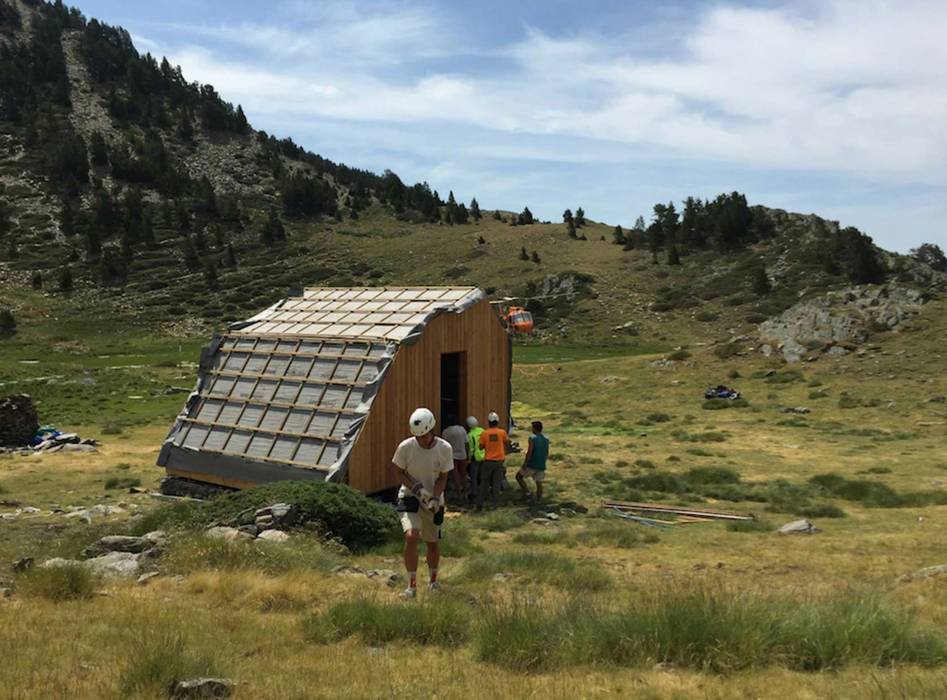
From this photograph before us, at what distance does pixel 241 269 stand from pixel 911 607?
9123 centimetres

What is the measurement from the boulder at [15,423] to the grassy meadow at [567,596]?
226 centimetres

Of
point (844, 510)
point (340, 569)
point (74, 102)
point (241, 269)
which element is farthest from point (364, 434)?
point (74, 102)

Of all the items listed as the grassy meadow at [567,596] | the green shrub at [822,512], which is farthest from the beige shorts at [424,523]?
the green shrub at [822,512]

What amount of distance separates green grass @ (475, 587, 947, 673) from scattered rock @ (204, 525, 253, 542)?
17.3ft

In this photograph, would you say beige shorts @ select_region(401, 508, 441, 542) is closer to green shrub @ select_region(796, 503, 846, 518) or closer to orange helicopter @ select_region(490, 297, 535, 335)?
green shrub @ select_region(796, 503, 846, 518)

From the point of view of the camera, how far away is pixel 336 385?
16984 mm

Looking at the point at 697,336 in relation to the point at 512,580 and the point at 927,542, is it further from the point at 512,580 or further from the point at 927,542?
the point at 512,580

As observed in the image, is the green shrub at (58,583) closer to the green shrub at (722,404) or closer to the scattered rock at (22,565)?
the scattered rock at (22,565)

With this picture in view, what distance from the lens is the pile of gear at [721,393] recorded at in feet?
114

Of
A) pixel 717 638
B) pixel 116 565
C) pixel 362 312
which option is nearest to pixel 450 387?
pixel 362 312

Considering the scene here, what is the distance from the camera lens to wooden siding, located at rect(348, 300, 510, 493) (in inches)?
639

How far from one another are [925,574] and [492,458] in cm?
841

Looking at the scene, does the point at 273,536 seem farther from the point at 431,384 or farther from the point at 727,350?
the point at 727,350

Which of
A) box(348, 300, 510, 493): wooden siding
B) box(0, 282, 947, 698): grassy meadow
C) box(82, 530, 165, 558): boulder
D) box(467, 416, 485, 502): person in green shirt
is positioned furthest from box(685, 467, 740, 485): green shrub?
box(82, 530, 165, 558): boulder
